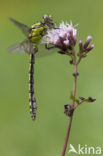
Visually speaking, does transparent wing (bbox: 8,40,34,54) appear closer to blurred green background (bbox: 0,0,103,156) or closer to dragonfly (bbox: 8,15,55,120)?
dragonfly (bbox: 8,15,55,120)

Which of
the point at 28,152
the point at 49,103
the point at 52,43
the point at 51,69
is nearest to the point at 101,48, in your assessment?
the point at 51,69

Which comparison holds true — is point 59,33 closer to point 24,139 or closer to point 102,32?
point 24,139

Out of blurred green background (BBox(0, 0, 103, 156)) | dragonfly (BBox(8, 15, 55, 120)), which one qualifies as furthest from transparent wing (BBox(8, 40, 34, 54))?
blurred green background (BBox(0, 0, 103, 156))

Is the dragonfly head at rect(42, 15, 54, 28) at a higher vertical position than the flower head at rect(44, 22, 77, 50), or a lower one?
higher

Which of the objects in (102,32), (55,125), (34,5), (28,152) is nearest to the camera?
(28,152)

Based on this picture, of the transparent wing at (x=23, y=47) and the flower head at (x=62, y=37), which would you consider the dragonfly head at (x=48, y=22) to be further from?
the transparent wing at (x=23, y=47)

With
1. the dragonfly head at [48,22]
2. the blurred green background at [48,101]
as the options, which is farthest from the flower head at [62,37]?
the blurred green background at [48,101]

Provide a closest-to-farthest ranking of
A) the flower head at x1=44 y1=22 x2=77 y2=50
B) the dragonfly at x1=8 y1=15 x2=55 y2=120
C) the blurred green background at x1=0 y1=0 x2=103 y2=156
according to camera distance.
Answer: the flower head at x1=44 y1=22 x2=77 y2=50, the dragonfly at x1=8 y1=15 x2=55 y2=120, the blurred green background at x1=0 y1=0 x2=103 y2=156
